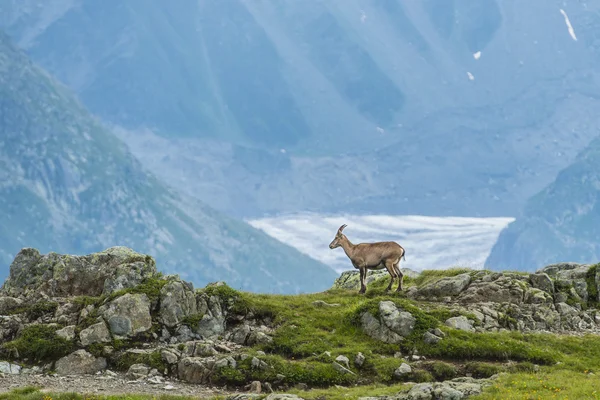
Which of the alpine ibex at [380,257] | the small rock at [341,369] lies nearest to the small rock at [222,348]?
the small rock at [341,369]

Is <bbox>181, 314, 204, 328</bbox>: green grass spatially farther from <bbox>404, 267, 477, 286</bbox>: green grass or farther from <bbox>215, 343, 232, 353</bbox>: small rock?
<bbox>404, 267, 477, 286</bbox>: green grass

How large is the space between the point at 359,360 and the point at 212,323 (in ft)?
24.1

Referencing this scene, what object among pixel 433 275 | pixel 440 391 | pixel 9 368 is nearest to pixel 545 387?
pixel 440 391

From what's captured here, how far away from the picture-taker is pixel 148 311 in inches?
1594

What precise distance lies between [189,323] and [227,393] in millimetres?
6233

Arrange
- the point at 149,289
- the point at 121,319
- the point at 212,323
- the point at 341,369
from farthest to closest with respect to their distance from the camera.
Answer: the point at 149,289
the point at 212,323
the point at 121,319
the point at 341,369

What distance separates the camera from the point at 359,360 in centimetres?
3709

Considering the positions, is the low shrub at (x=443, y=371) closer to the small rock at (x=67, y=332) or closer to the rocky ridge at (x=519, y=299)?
the rocky ridge at (x=519, y=299)

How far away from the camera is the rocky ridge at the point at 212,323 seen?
36344 millimetres

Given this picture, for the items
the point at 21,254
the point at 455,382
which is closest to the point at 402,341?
the point at 455,382

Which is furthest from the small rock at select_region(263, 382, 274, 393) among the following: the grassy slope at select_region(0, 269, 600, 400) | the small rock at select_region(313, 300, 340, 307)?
the small rock at select_region(313, 300, 340, 307)

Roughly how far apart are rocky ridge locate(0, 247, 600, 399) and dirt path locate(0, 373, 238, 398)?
16 cm

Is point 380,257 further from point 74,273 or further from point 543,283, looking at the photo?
point 74,273

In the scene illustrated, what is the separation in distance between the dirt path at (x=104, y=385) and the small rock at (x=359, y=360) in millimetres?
5165
